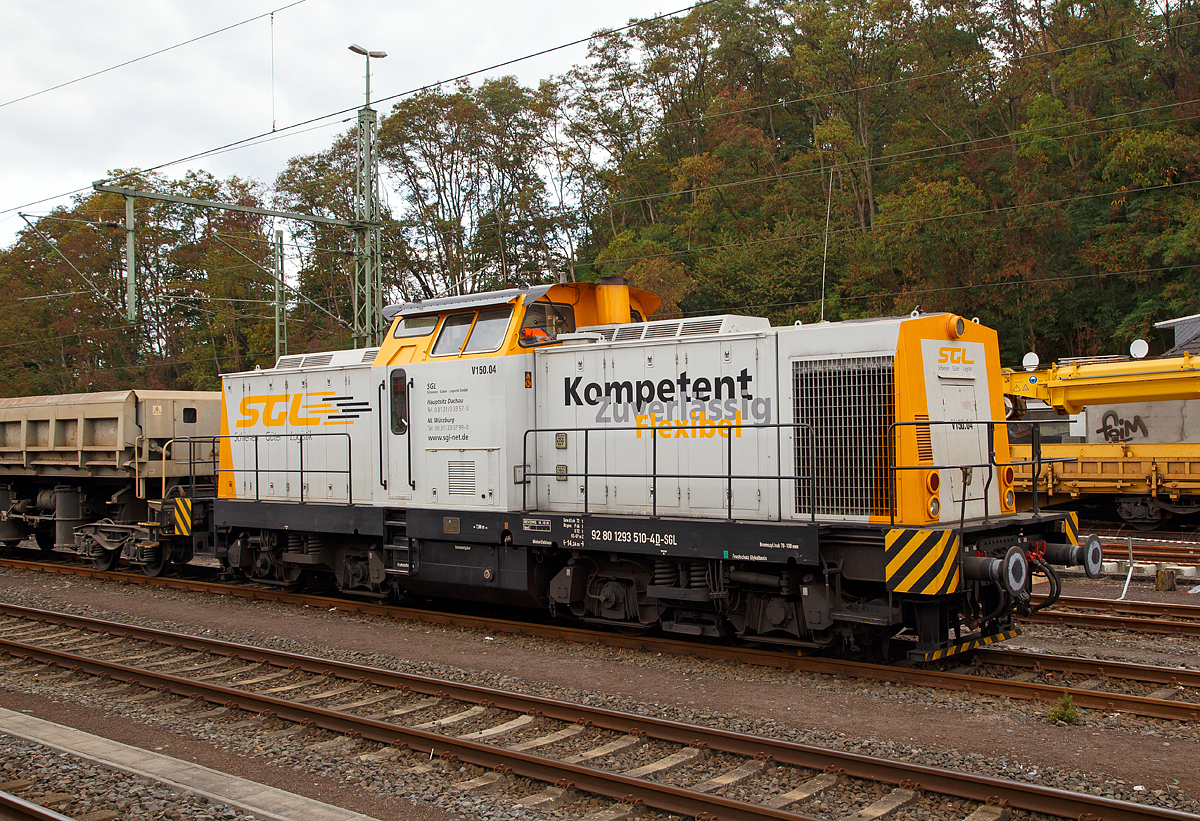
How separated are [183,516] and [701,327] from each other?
28.8ft

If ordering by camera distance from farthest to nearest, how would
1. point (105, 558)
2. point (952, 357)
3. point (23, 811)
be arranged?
point (105, 558) < point (952, 357) < point (23, 811)

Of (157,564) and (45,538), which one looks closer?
(157,564)

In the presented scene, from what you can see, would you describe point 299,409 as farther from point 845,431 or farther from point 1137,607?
point 1137,607

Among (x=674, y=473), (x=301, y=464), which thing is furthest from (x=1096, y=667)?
(x=301, y=464)

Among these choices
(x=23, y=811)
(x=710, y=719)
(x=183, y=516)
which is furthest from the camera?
(x=183, y=516)

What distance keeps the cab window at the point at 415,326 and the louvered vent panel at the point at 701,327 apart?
10.0 ft

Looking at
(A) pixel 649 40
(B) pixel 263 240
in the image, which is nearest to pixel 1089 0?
(A) pixel 649 40

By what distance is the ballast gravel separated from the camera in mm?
5164

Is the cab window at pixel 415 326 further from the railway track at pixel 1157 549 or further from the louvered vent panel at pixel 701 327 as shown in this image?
the railway track at pixel 1157 549

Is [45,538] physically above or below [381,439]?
below

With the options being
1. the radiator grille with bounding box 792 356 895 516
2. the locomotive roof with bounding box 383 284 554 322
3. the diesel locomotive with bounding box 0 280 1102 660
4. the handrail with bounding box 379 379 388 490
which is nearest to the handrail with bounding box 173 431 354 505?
the diesel locomotive with bounding box 0 280 1102 660

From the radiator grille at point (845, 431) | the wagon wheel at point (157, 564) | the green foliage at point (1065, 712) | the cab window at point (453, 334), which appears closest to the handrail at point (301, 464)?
the cab window at point (453, 334)

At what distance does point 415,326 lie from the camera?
10.1 m

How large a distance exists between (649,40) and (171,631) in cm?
3688
